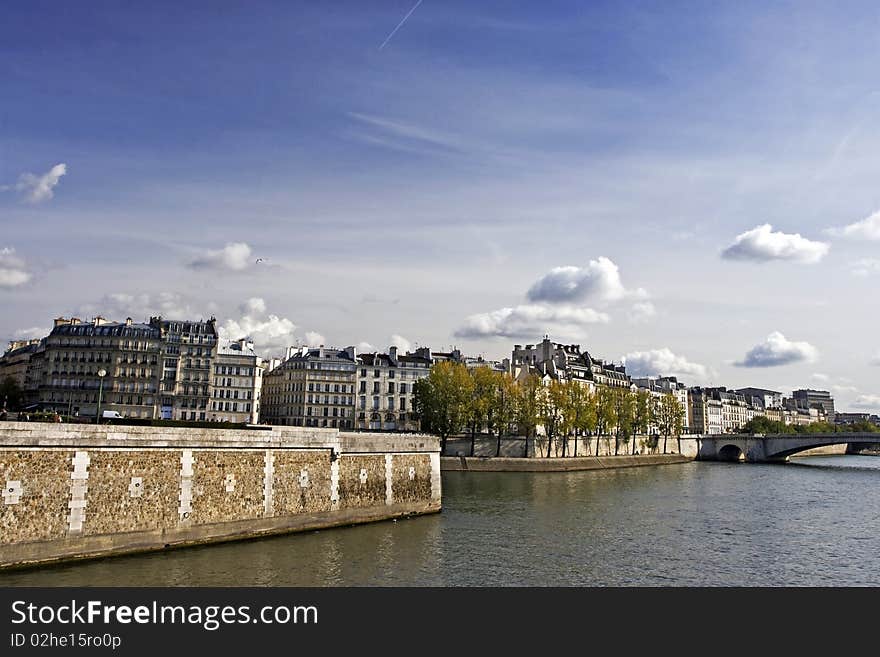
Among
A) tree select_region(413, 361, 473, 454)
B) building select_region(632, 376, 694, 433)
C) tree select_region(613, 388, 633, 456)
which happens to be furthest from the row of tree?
building select_region(632, 376, 694, 433)

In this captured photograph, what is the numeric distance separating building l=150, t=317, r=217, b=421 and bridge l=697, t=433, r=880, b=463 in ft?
256

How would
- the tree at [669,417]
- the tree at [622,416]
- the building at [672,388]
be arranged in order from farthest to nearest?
the building at [672,388]
the tree at [669,417]
the tree at [622,416]

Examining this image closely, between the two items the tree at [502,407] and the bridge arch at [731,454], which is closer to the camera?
the tree at [502,407]

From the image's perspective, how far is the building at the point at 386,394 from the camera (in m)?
97.9

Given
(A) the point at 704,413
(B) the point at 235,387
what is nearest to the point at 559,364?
→ (B) the point at 235,387

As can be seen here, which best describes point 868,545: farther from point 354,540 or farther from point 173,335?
point 173,335

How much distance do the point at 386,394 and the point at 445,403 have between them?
57.4 feet

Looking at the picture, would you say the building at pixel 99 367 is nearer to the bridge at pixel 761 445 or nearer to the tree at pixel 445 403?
the tree at pixel 445 403

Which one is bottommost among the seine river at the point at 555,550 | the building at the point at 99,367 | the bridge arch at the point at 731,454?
the seine river at the point at 555,550

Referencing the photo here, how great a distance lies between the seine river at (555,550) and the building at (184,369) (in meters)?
48.6

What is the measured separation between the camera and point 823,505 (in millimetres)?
50781

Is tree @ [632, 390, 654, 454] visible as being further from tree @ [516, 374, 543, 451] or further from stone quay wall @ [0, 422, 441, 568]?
stone quay wall @ [0, 422, 441, 568]

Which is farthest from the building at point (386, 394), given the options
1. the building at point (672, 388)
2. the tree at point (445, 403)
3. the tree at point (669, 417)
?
the building at point (672, 388)
